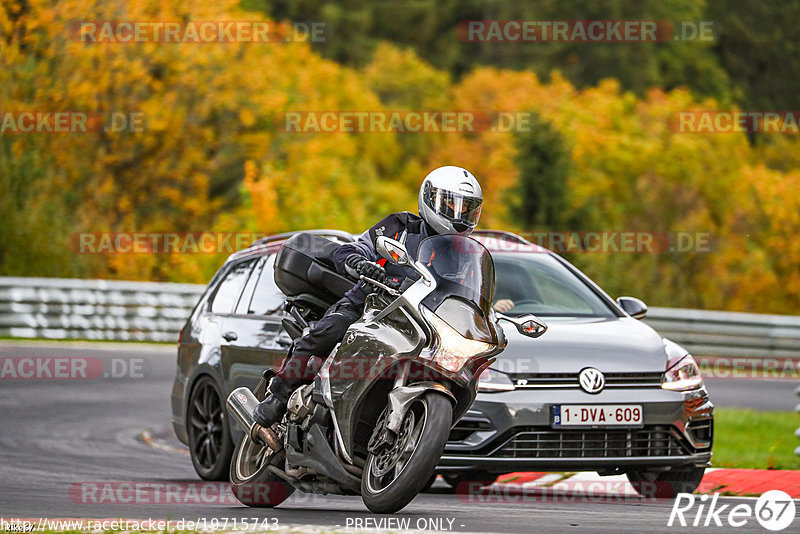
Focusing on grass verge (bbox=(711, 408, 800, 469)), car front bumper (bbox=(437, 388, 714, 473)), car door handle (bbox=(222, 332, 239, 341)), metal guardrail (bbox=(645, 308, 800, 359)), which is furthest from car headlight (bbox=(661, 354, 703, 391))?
metal guardrail (bbox=(645, 308, 800, 359))

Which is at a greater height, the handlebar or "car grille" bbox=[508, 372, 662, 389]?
the handlebar

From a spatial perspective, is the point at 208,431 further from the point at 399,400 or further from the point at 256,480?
the point at 399,400

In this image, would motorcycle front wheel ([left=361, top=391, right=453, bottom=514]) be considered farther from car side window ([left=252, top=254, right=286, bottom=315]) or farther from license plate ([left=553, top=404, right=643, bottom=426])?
car side window ([left=252, top=254, right=286, bottom=315])

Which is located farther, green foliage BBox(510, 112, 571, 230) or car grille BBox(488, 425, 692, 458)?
green foliage BBox(510, 112, 571, 230)

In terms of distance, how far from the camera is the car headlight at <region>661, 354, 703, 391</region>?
9.23 meters

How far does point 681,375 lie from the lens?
30.7 ft

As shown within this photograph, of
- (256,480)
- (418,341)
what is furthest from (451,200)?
(256,480)

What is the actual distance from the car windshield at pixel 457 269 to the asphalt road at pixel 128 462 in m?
1.14

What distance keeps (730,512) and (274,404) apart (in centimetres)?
266

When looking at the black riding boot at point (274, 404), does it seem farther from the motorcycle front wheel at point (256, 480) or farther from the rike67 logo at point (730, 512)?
the rike67 logo at point (730, 512)

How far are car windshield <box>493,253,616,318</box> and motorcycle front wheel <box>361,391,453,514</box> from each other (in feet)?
9.73

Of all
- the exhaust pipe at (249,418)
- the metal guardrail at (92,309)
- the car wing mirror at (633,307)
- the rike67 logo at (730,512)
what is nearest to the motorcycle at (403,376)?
the exhaust pipe at (249,418)

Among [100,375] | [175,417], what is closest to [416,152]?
[100,375]

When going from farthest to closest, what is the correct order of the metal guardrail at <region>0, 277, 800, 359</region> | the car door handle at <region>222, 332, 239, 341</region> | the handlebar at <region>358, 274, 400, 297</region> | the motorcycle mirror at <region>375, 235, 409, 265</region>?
the metal guardrail at <region>0, 277, 800, 359</region> < the car door handle at <region>222, 332, 239, 341</region> < the handlebar at <region>358, 274, 400, 297</region> < the motorcycle mirror at <region>375, 235, 409, 265</region>
